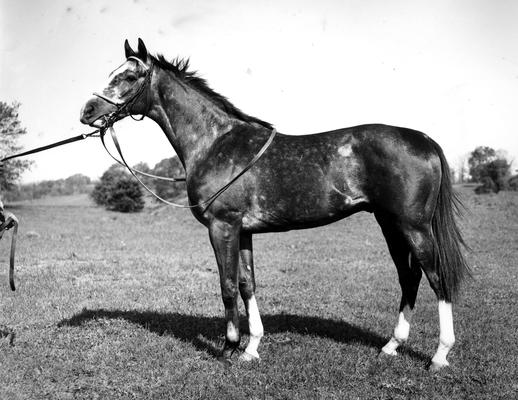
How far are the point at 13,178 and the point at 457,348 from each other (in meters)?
46.2

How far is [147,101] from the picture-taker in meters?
5.84

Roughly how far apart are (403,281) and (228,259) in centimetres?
232

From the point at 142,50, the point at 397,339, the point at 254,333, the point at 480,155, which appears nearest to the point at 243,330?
the point at 254,333

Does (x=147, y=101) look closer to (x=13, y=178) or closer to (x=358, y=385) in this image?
(x=358, y=385)

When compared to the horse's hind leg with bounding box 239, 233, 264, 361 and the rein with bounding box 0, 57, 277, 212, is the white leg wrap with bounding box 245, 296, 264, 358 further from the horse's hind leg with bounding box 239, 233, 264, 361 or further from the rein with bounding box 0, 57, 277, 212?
the rein with bounding box 0, 57, 277, 212

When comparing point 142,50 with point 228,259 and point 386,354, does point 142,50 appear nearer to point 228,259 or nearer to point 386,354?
point 228,259

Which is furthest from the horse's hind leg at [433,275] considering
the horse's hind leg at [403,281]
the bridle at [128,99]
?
the bridle at [128,99]

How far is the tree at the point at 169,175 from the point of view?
2218 inches

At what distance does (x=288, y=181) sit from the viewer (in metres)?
5.29

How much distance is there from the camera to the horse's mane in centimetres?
591

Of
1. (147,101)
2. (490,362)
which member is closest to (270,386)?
(490,362)

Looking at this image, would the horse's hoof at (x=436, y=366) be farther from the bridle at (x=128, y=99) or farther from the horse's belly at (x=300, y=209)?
the bridle at (x=128, y=99)

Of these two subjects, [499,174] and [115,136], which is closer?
[115,136]

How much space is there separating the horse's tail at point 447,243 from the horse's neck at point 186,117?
270 cm
